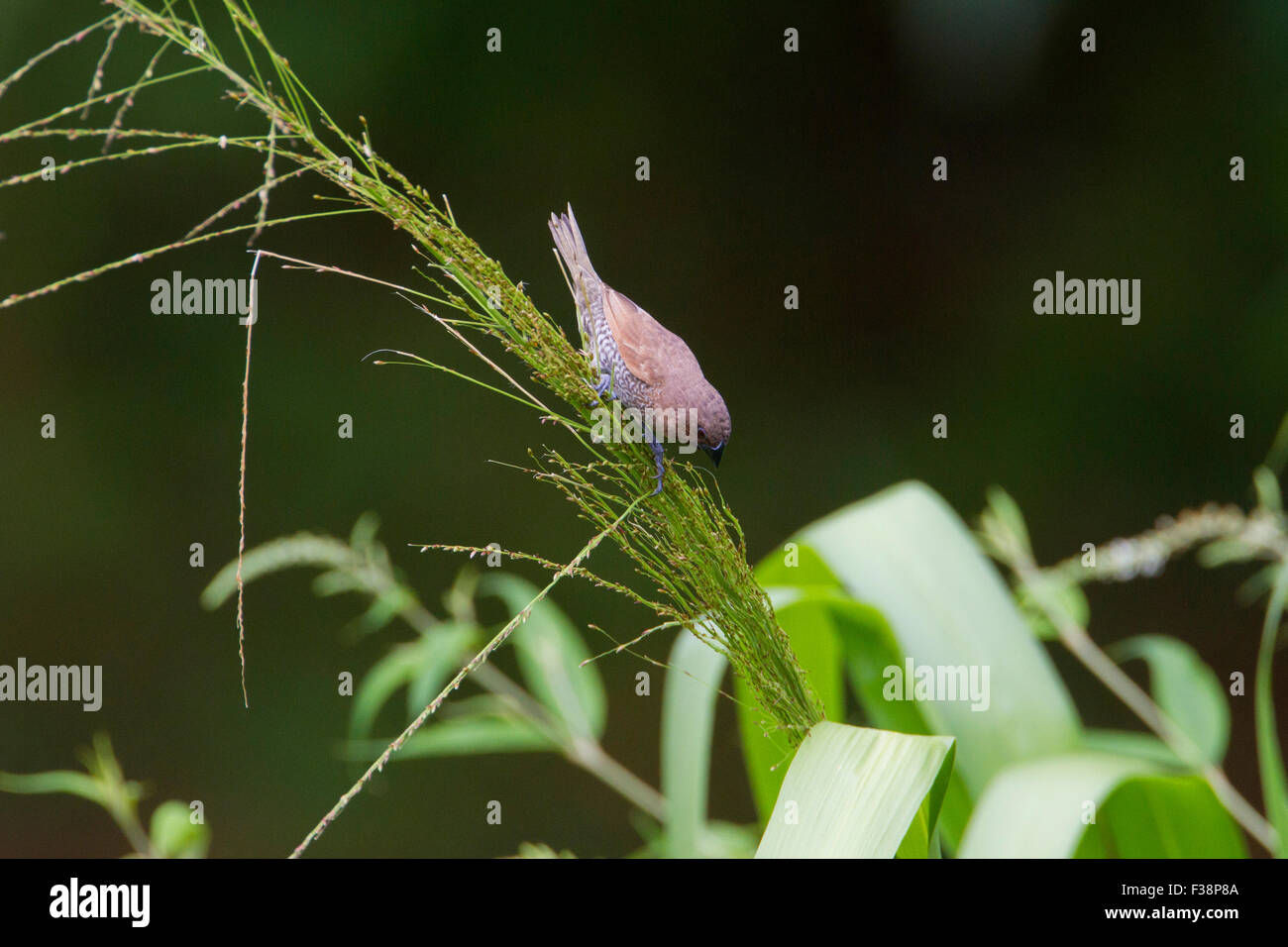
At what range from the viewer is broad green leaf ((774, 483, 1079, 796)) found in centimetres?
65

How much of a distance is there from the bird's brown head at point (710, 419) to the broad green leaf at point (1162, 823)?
356 mm

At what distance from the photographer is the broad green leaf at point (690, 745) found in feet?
2.10

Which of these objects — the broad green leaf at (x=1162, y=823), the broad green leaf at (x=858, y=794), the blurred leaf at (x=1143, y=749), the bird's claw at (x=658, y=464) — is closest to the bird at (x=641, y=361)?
the bird's claw at (x=658, y=464)

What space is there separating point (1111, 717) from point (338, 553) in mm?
1663

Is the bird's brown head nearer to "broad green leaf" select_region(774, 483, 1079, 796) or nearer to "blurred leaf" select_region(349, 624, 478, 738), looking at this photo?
"broad green leaf" select_region(774, 483, 1079, 796)

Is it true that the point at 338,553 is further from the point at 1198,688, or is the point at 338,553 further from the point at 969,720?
the point at 1198,688

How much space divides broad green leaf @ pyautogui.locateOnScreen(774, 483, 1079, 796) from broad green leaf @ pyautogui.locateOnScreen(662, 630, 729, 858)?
11cm

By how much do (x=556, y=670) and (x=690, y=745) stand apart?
366 mm

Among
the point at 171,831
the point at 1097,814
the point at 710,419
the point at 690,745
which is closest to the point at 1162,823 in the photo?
the point at 1097,814

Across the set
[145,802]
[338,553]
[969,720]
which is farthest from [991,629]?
[145,802]

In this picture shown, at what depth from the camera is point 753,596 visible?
516mm

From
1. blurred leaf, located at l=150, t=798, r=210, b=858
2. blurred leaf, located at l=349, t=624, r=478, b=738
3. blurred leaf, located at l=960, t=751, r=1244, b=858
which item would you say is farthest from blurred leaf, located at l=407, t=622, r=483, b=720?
blurred leaf, located at l=960, t=751, r=1244, b=858

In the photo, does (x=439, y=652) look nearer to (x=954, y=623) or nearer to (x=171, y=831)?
(x=171, y=831)

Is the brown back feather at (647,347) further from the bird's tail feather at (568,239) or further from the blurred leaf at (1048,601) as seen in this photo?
the blurred leaf at (1048,601)
